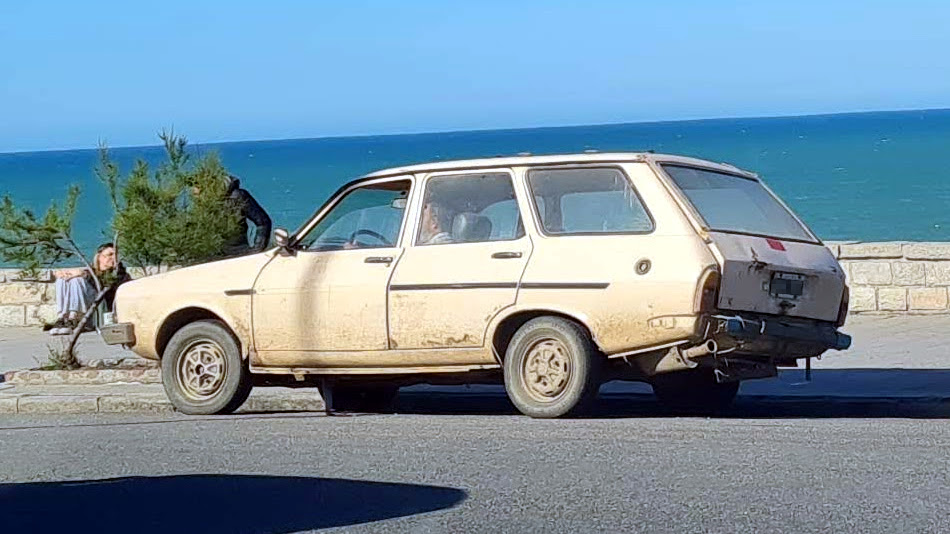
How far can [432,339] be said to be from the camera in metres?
10.9

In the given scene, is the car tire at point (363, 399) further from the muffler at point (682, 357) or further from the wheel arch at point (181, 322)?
the muffler at point (682, 357)

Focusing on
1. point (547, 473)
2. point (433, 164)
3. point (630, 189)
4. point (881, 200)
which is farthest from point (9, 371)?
point (881, 200)

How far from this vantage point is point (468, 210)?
440 inches

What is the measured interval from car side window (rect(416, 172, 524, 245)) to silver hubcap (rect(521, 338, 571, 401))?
0.83 meters

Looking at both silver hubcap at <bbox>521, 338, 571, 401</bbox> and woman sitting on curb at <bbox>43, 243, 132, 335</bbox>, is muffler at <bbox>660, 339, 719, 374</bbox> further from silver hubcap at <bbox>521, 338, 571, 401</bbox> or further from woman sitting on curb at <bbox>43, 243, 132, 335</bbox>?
woman sitting on curb at <bbox>43, 243, 132, 335</bbox>

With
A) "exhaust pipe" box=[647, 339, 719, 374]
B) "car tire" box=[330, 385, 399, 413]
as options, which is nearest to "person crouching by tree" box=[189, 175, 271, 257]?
"car tire" box=[330, 385, 399, 413]

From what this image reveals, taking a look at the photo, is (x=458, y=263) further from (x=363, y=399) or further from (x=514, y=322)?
(x=363, y=399)

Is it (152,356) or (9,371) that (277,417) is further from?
(9,371)

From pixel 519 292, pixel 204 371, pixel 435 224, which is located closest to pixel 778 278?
pixel 519 292

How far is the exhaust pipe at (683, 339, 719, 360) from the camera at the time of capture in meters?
10.1

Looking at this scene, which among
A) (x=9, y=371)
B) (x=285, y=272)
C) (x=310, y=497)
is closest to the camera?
(x=310, y=497)

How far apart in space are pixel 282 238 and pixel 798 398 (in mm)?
3838

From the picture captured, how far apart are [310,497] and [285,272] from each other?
138 inches

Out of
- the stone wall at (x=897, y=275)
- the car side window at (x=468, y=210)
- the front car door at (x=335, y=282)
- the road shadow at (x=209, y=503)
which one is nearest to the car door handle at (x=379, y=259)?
the front car door at (x=335, y=282)
